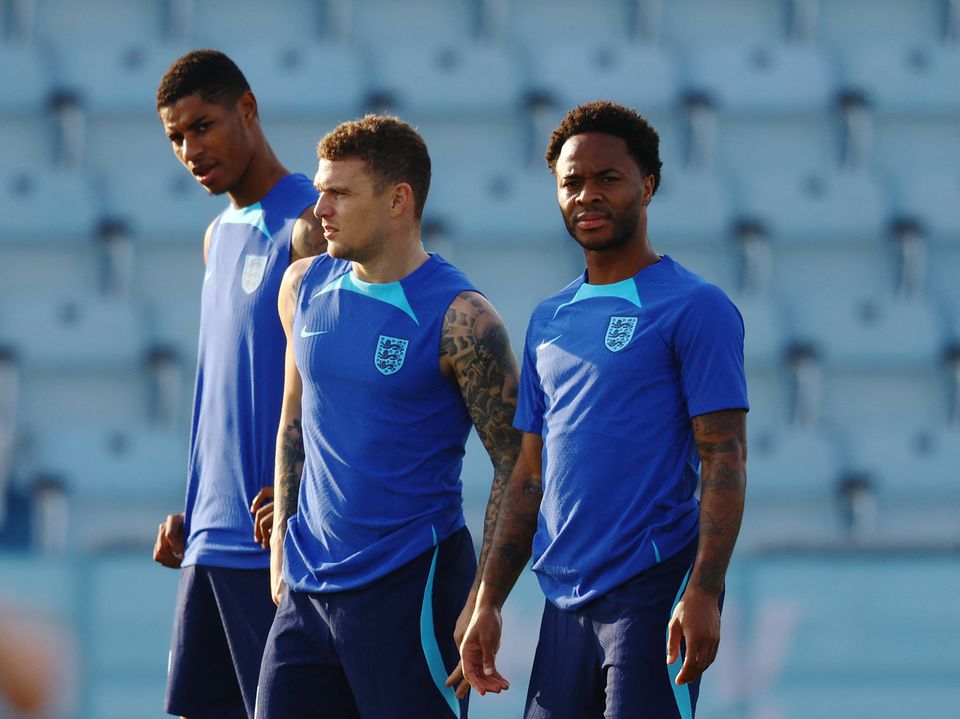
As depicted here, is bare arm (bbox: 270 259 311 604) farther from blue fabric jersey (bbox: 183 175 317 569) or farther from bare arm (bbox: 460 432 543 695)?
bare arm (bbox: 460 432 543 695)

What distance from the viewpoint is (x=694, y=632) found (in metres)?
2.82

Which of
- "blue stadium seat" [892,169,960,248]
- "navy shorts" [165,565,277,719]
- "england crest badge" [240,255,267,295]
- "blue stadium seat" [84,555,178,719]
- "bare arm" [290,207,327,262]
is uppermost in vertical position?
"blue stadium seat" [892,169,960,248]

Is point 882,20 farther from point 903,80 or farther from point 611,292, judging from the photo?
point 611,292

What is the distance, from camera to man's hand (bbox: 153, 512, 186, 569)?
396 cm

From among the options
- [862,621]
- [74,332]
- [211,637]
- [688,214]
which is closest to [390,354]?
[211,637]

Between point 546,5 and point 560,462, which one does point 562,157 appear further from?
point 546,5

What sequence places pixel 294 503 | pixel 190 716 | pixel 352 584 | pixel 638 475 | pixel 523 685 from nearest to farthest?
pixel 638 475 < pixel 352 584 < pixel 294 503 < pixel 190 716 < pixel 523 685

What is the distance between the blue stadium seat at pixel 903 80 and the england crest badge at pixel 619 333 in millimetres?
6702

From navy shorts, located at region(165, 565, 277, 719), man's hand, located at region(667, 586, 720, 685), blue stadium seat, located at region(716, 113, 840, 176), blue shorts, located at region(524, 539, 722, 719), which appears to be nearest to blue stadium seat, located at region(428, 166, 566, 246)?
blue stadium seat, located at region(716, 113, 840, 176)

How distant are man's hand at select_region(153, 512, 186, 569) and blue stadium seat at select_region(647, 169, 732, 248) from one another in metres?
5.00

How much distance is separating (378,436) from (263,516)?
20.6 inches

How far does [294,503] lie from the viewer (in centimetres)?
346

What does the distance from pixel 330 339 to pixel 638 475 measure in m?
0.77

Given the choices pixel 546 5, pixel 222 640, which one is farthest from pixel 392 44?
pixel 222 640
